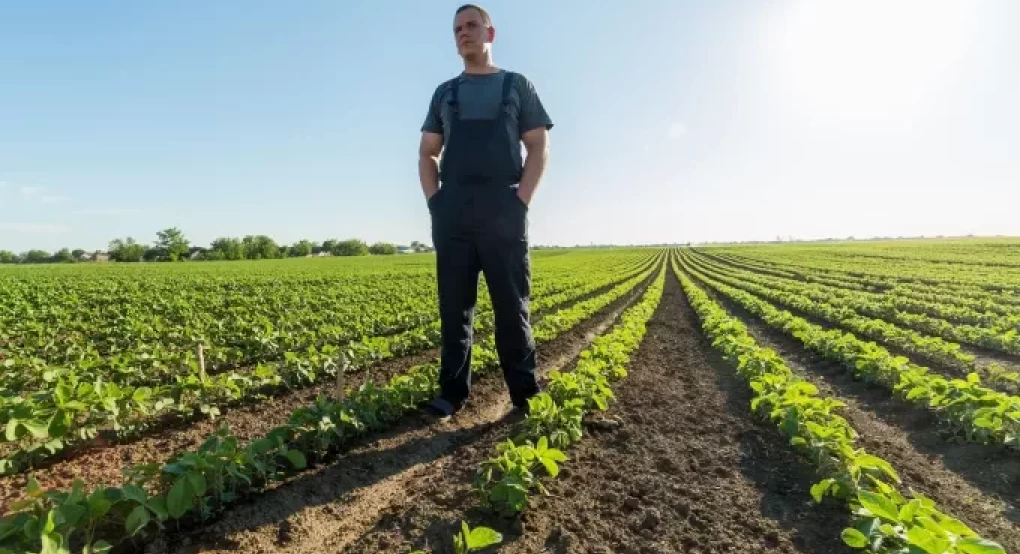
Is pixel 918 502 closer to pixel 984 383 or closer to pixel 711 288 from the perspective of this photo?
pixel 984 383

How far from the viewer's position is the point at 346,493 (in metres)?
2.95

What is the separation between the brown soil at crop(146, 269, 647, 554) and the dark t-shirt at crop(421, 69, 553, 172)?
2125 millimetres

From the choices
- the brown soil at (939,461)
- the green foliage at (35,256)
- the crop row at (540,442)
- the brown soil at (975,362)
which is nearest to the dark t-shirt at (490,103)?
the crop row at (540,442)

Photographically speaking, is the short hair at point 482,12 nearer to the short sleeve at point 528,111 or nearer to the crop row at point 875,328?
the short sleeve at point 528,111

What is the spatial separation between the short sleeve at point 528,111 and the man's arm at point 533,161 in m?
0.04

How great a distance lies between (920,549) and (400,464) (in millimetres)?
2665

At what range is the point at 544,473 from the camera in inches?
121

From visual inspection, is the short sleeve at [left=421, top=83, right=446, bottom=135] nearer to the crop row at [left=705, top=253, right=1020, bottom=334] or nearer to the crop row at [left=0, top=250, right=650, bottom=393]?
the crop row at [left=0, top=250, right=650, bottom=393]

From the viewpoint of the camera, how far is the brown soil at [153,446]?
130 inches

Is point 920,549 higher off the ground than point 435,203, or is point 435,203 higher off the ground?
point 435,203

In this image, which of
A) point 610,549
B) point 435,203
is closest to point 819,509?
point 610,549

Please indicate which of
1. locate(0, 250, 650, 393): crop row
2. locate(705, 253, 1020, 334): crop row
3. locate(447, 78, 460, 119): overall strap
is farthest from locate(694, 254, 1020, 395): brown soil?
locate(0, 250, 650, 393): crop row

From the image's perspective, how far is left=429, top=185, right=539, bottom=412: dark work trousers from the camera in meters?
3.74

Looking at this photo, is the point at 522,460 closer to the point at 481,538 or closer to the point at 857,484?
the point at 481,538
